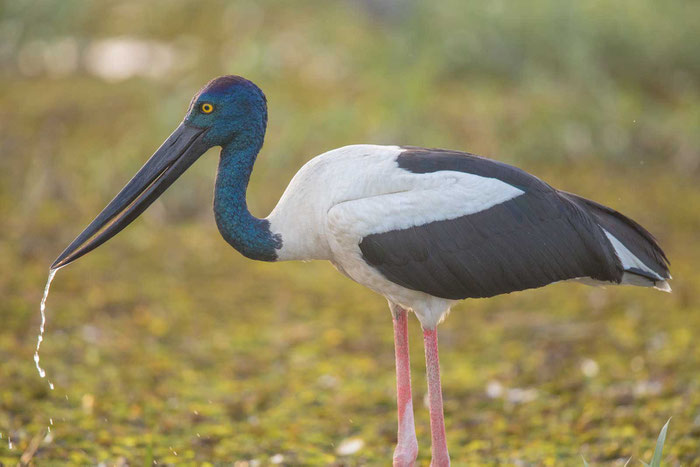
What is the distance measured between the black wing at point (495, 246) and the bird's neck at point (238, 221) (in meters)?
0.39

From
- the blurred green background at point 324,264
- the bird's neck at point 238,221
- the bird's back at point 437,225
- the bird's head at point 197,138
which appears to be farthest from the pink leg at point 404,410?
the bird's head at point 197,138

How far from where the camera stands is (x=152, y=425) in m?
4.43

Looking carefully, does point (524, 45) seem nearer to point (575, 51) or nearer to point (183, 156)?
point (575, 51)

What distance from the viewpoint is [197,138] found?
3.59m

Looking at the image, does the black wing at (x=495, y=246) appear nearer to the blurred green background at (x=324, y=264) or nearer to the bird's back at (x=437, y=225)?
the bird's back at (x=437, y=225)

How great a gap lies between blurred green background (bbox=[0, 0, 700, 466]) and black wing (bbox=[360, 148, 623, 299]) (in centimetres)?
101

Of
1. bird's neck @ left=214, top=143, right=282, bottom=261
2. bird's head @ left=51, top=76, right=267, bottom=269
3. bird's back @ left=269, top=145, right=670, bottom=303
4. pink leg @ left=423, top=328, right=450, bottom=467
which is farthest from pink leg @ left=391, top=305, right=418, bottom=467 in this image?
bird's head @ left=51, top=76, right=267, bottom=269

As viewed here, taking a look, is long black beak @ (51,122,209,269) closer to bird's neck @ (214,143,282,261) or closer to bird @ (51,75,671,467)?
bird @ (51,75,671,467)

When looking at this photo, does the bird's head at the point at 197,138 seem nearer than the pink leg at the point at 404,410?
Yes

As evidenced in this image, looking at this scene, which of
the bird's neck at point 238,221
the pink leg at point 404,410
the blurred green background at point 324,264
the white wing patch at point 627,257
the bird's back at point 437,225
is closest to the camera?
the bird's back at point 437,225

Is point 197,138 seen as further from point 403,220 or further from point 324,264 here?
point 324,264

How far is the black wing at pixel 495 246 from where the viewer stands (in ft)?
11.3

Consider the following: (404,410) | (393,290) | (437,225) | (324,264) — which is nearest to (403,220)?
(437,225)

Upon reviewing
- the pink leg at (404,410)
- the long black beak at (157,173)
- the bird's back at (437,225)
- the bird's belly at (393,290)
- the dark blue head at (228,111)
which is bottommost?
the pink leg at (404,410)
